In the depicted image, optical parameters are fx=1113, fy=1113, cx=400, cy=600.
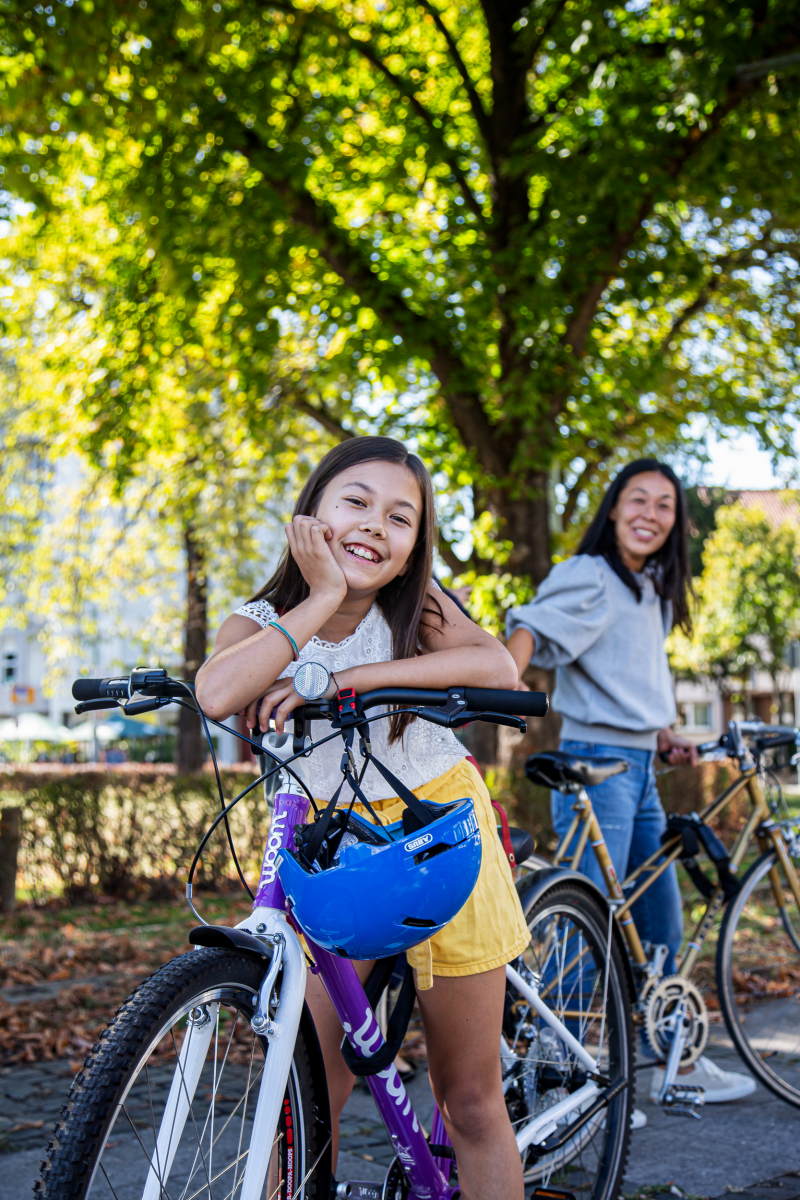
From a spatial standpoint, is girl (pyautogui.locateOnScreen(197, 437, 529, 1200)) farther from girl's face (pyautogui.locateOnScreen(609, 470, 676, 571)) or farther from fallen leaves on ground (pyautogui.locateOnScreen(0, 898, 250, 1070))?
fallen leaves on ground (pyautogui.locateOnScreen(0, 898, 250, 1070))

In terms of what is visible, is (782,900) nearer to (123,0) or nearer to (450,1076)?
(450,1076)

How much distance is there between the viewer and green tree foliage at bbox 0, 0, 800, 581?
7.79 meters

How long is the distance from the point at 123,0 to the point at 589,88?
11.2 feet

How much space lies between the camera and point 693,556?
33688 mm

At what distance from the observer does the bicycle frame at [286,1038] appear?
5.82ft

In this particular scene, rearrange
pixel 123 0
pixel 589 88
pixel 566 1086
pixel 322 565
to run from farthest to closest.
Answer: pixel 589 88, pixel 123 0, pixel 566 1086, pixel 322 565

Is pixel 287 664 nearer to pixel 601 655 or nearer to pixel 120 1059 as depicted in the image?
pixel 120 1059

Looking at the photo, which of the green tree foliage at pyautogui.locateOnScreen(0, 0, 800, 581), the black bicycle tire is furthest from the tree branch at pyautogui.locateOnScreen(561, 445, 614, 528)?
the black bicycle tire

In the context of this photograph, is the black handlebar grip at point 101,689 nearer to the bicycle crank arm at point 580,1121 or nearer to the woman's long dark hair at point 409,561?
the woman's long dark hair at point 409,561

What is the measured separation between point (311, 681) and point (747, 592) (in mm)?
36633

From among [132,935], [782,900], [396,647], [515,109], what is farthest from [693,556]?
[396,647]

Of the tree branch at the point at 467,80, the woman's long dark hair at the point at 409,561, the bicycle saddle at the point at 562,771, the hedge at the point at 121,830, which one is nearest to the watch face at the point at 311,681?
the woman's long dark hair at the point at 409,561

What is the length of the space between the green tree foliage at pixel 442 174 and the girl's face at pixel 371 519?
610 centimetres

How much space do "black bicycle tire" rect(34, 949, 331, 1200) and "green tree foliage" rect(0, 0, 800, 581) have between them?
267 inches
